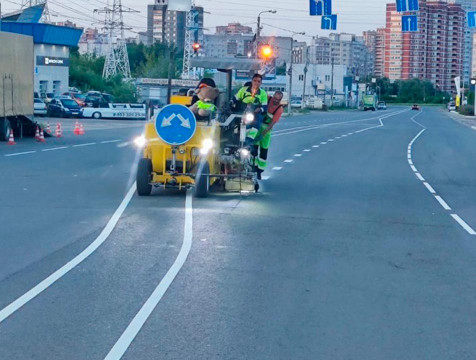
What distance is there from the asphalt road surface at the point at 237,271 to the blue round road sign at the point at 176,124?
1.04 metres

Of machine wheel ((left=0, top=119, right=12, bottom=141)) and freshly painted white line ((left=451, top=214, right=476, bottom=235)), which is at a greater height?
machine wheel ((left=0, top=119, right=12, bottom=141))

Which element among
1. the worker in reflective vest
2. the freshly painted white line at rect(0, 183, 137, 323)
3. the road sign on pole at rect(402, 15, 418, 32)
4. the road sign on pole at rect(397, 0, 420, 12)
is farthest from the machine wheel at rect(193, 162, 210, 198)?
the road sign on pole at rect(402, 15, 418, 32)

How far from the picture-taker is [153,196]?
1719 cm

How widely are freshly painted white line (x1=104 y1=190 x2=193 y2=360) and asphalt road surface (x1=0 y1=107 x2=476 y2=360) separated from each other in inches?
0.9

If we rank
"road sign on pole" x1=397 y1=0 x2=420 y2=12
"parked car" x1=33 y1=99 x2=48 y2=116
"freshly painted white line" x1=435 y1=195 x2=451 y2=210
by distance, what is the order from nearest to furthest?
"freshly painted white line" x1=435 y1=195 x2=451 y2=210 → "road sign on pole" x1=397 y1=0 x2=420 y2=12 → "parked car" x1=33 y1=99 x2=48 y2=116

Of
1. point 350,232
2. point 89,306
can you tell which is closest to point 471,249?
point 350,232

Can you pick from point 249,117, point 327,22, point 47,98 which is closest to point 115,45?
point 47,98

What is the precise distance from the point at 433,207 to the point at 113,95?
75.3 metres

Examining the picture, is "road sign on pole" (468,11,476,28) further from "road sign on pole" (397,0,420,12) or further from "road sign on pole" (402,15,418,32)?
"road sign on pole" (397,0,420,12)

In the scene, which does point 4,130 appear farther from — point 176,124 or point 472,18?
point 472,18

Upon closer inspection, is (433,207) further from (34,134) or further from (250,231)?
(34,134)

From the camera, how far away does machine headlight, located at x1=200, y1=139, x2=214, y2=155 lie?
661 inches

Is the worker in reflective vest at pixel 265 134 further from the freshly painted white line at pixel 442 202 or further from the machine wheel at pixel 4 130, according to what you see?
the machine wheel at pixel 4 130

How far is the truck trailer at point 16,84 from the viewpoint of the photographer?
3394 cm
